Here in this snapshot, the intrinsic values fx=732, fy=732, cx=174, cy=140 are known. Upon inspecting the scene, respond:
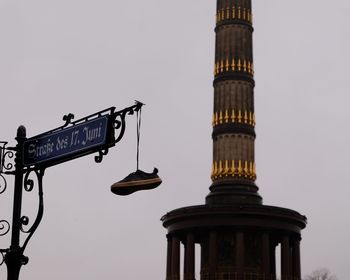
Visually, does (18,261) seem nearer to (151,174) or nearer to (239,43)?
(151,174)

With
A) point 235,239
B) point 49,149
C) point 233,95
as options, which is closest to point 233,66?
point 233,95

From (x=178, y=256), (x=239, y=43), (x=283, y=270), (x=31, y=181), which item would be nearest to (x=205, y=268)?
(x=178, y=256)

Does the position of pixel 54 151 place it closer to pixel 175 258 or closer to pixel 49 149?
pixel 49 149

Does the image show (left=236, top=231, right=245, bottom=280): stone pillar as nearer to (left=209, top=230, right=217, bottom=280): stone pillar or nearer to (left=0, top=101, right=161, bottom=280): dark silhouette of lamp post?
(left=209, top=230, right=217, bottom=280): stone pillar

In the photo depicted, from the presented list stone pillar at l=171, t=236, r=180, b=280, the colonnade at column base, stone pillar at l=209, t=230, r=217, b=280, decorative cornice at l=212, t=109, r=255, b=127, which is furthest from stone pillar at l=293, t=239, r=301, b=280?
decorative cornice at l=212, t=109, r=255, b=127

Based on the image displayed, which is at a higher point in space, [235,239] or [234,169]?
[234,169]

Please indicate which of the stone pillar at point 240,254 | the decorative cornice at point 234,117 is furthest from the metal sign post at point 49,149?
the decorative cornice at point 234,117

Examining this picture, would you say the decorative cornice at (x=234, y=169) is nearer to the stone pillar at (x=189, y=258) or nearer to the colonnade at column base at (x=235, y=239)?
the colonnade at column base at (x=235, y=239)

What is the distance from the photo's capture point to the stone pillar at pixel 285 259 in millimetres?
48344

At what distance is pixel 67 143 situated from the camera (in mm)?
10195

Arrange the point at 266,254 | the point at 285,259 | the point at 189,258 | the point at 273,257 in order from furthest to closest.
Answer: the point at 273,257 < the point at 189,258 < the point at 285,259 < the point at 266,254

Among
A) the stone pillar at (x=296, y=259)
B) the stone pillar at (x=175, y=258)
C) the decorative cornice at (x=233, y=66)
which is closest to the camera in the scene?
the stone pillar at (x=175, y=258)

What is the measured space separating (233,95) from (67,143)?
1676 inches

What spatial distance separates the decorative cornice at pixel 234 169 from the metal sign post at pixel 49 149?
40.3 metres
